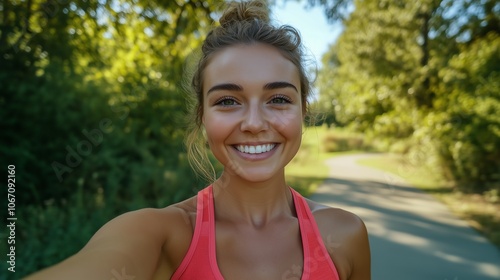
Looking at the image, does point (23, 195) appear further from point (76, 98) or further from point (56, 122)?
point (76, 98)

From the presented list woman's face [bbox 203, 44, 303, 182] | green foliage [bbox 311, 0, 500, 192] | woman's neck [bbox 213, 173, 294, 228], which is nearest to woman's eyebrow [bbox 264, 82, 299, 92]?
woman's face [bbox 203, 44, 303, 182]

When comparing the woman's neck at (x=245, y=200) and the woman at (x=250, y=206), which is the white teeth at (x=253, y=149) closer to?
the woman at (x=250, y=206)

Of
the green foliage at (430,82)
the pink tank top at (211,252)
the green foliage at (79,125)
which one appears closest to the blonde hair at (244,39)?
the pink tank top at (211,252)

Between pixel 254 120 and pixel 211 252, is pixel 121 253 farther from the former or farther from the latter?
pixel 254 120

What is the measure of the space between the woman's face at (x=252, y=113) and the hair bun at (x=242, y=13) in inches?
10.9

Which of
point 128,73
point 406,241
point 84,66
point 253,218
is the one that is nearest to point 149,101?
point 128,73

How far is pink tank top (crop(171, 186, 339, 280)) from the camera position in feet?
4.63

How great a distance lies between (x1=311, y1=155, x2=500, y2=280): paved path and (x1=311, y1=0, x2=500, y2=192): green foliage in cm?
Result: 182

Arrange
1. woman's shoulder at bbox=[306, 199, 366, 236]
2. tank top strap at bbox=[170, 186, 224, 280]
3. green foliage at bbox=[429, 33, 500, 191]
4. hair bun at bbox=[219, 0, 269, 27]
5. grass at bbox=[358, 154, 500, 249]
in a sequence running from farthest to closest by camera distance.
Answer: green foliage at bbox=[429, 33, 500, 191] → grass at bbox=[358, 154, 500, 249] → hair bun at bbox=[219, 0, 269, 27] → woman's shoulder at bbox=[306, 199, 366, 236] → tank top strap at bbox=[170, 186, 224, 280]

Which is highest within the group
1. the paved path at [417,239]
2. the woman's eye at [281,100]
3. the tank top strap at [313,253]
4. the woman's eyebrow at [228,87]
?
the woman's eyebrow at [228,87]

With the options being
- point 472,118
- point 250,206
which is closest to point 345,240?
point 250,206

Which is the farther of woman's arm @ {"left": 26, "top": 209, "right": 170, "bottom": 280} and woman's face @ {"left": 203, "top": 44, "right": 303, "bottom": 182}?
woman's face @ {"left": 203, "top": 44, "right": 303, "bottom": 182}

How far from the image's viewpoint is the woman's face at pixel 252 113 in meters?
1.54

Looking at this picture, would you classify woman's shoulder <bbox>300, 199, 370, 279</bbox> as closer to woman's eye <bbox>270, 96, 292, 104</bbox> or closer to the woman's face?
the woman's face
